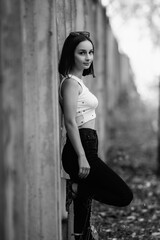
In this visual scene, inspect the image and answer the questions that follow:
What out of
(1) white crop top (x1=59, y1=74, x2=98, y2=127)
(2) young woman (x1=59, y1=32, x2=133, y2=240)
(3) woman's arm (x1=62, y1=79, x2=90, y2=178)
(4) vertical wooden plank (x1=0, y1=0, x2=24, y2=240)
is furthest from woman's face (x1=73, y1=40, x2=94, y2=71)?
(4) vertical wooden plank (x1=0, y1=0, x2=24, y2=240)

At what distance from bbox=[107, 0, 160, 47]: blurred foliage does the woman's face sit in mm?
6014

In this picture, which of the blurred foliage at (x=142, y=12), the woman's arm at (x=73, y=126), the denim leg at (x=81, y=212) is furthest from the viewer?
the blurred foliage at (x=142, y=12)

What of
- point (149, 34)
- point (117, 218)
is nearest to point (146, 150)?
point (149, 34)

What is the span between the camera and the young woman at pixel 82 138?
13.8 ft

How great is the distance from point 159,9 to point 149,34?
7.30ft

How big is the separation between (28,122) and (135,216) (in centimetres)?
334

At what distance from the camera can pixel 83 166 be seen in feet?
13.8

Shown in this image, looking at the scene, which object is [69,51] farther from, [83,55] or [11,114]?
[11,114]

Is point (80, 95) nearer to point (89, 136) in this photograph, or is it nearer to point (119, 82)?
point (89, 136)

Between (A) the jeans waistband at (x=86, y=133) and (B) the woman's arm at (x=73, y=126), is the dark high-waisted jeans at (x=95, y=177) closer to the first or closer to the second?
(A) the jeans waistband at (x=86, y=133)

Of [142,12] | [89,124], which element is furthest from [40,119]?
[142,12]

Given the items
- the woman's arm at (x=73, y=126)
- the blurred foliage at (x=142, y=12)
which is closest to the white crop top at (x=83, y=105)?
the woman's arm at (x=73, y=126)

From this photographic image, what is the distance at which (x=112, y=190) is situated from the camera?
432 centimetres

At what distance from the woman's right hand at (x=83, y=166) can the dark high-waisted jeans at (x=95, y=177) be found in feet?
0.28
